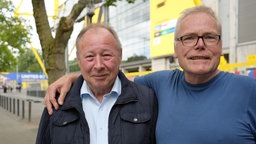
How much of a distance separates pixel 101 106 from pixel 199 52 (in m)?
0.78

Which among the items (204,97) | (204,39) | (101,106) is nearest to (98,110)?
(101,106)

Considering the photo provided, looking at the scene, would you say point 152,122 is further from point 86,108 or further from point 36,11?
point 36,11

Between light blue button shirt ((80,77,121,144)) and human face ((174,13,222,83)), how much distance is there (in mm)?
545

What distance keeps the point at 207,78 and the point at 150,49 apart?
3044 centimetres

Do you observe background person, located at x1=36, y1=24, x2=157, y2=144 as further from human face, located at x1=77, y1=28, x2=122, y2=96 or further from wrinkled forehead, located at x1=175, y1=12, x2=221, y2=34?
wrinkled forehead, located at x1=175, y1=12, x2=221, y2=34

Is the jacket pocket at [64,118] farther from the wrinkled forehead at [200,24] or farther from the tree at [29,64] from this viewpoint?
the tree at [29,64]

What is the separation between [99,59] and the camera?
2.29 m

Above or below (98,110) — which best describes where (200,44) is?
above

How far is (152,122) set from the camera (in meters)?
2.30

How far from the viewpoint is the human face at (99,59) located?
2293 millimetres

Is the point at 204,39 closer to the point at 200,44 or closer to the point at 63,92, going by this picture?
the point at 200,44

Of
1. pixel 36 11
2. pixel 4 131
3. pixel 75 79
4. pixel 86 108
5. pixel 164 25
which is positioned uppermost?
pixel 164 25

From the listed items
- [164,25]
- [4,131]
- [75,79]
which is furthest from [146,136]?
[164,25]

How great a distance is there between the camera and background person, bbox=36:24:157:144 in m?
→ 2.22
